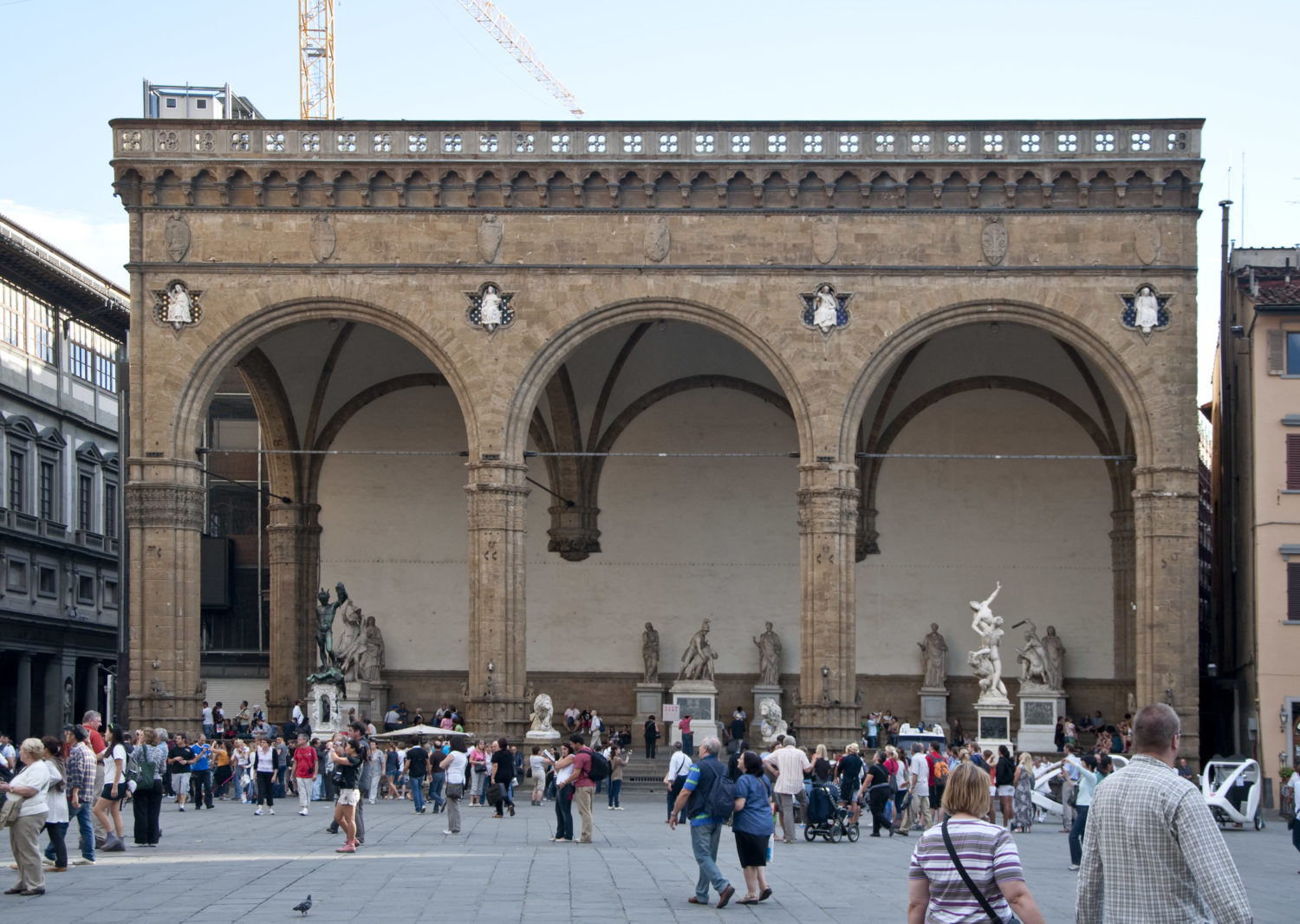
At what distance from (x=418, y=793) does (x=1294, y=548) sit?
17.3 metres

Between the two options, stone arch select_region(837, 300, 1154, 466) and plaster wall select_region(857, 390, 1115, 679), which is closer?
stone arch select_region(837, 300, 1154, 466)

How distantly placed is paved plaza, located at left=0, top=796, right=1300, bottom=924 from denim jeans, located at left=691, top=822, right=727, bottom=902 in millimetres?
241

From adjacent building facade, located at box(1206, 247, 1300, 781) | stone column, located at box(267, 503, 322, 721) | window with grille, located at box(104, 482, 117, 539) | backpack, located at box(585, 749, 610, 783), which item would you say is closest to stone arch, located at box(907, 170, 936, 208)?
adjacent building facade, located at box(1206, 247, 1300, 781)

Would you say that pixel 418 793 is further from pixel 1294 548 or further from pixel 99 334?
pixel 99 334

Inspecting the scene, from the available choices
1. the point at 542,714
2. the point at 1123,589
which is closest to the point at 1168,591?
the point at 1123,589

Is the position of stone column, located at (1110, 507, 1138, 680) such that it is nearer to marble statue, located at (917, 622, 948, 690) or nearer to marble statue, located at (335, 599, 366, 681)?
marble statue, located at (917, 622, 948, 690)

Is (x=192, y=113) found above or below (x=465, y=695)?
→ above

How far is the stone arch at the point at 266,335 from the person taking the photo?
3550 centimetres

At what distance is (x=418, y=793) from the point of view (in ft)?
96.9

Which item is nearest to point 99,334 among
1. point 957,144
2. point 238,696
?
point 238,696

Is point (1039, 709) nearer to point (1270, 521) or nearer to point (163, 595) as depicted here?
point (1270, 521)

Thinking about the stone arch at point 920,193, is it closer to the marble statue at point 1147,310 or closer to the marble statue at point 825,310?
the marble statue at point 825,310

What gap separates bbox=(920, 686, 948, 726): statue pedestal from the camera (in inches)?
1598

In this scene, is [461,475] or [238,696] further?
[238,696]
